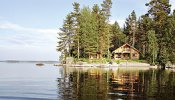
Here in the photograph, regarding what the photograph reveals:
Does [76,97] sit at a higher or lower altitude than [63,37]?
lower

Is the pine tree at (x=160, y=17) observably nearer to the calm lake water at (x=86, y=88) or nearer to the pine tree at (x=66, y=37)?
the pine tree at (x=66, y=37)

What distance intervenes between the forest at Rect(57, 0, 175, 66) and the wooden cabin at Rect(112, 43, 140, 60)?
250 centimetres

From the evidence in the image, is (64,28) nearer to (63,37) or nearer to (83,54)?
(63,37)

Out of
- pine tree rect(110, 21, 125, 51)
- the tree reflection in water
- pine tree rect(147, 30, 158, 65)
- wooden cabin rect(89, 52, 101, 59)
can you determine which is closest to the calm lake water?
the tree reflection in water

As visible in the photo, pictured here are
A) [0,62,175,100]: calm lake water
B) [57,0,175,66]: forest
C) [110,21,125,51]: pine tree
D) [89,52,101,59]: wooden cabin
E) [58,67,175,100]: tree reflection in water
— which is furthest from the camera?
[110,21,125,51]: pine tree

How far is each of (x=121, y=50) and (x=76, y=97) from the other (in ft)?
282

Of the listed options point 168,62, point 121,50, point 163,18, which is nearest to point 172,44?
point 168,62

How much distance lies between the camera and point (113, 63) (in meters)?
89.4

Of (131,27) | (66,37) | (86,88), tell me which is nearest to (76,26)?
(66,37)

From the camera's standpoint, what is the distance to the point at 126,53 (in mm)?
106125

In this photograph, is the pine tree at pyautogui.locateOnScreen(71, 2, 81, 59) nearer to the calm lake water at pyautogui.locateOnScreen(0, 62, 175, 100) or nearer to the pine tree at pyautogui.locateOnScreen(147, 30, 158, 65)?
the pine tree at pyautogui.locateOnScreen(147, 30, 158, 65)

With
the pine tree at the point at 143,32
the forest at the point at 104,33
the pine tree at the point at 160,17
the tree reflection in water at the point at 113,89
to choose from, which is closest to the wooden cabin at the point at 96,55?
the forest at the point at 104,33

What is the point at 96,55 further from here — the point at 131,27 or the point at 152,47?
the point at 131,27

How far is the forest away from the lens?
3529 inches
